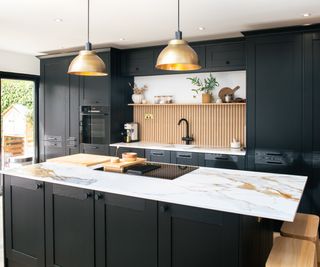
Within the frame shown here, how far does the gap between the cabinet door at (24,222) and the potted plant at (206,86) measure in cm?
306

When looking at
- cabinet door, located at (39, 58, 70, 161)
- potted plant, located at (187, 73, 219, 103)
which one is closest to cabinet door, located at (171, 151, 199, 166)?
potted plant, located at (187, 73, 219, 103)

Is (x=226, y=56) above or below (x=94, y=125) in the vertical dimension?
above

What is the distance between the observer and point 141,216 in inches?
90.9

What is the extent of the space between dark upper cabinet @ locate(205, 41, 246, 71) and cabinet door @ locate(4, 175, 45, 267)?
10.1ft

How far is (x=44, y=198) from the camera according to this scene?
2.80 m

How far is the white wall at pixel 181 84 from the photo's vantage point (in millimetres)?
4996

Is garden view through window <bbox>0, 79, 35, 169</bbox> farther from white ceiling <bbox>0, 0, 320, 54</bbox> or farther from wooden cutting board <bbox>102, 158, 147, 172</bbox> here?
wooden cutting board <bbox>102, 158, 147, 172</bbox>


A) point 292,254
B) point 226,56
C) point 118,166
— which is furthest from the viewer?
point 226,56

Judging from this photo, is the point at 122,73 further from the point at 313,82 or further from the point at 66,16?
the point at 313,82

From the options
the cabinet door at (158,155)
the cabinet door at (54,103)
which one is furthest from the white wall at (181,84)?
the cabinet door at (54,103)

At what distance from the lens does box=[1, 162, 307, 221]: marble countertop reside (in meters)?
1.94

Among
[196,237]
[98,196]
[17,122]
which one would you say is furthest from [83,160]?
[17,122]

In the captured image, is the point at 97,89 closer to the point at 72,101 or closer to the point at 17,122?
the point at 72,101

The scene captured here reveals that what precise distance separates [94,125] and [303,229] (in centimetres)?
398
